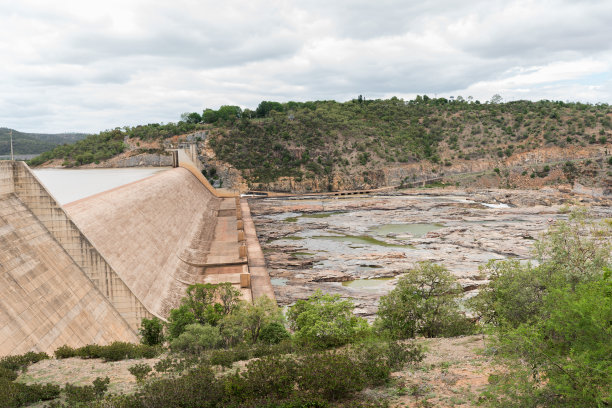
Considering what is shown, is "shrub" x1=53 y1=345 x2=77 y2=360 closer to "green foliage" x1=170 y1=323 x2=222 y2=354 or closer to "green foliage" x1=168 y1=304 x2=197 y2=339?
"green foliage" x1=170 y1=323 x2=222 y2=354

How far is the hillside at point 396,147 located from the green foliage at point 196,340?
7245 centimetres

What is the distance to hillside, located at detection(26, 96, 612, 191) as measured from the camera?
287 feet

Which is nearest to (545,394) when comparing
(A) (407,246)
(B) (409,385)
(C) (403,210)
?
(B) (409,385)

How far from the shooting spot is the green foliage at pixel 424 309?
16.1 m

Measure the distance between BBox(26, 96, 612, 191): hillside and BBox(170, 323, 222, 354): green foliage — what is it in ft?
238

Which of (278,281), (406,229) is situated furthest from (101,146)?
(278,281)

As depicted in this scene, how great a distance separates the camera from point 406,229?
170 feet

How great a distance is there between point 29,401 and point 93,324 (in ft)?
25.4

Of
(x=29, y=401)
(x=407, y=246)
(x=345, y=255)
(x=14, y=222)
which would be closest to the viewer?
(x=29, y=401)

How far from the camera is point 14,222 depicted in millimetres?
16047

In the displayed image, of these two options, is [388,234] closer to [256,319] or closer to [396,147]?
[256,319]

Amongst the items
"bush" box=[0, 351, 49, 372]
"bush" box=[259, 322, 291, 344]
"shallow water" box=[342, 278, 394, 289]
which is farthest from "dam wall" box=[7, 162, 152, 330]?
"shallow water" box=[342, 278, 394, 289]

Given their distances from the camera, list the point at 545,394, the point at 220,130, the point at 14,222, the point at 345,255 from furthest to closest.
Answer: the point at 220,130, the point at 345,255, the point at 14,222, the point at 545,394

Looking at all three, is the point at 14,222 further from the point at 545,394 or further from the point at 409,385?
the point at 545,394
